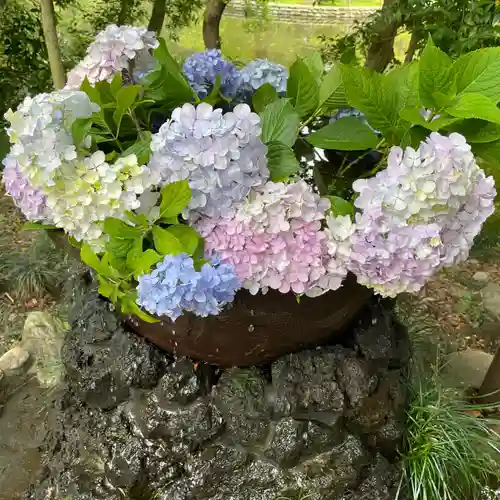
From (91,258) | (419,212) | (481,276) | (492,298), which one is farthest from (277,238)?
(481,276)

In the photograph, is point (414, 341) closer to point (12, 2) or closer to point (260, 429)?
point (260, 429)

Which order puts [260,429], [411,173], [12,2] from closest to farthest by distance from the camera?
[411,173] < [260,429] < [12,2]

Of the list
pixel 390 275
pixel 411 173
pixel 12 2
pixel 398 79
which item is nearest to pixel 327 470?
pixel 390 275

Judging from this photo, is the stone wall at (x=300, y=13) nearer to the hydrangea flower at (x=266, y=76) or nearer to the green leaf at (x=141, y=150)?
the hydrangea flower at (x=266, y=76)

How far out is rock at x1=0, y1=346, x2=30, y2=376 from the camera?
6.95ft

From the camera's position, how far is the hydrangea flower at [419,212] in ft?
3.24

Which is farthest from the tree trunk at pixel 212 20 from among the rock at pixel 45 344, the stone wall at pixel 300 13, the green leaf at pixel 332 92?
the green leaf at pixel 332 92

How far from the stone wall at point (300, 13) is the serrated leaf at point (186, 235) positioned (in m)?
3.26

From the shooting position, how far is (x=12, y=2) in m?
3.05

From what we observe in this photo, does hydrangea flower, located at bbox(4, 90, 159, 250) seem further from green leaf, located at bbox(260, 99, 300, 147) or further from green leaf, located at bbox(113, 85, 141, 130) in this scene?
green leaf, located at bbox(260, 99, 300, 147)

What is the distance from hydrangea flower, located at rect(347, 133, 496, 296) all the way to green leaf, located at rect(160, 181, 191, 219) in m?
0.30

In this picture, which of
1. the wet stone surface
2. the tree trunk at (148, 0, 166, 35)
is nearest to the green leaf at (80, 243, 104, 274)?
the wet stone surface

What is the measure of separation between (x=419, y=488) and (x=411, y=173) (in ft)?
2.73

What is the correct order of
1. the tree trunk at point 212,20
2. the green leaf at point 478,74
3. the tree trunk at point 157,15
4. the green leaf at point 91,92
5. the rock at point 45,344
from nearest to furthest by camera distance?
the green leaf at point 478,74, the green leaf at point 91,92, the rock at point 45,344, the tree trunk at point 212,20, the tree trunk at point 157,15
